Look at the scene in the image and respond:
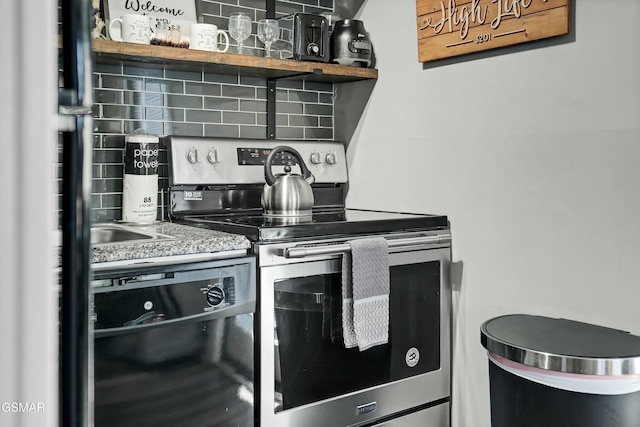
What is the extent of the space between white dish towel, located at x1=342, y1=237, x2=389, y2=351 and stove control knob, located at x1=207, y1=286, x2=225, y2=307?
16.1 inches

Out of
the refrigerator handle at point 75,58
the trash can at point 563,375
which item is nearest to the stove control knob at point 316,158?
the trash can at point 563,375

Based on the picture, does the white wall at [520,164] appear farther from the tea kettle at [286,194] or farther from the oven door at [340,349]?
the tea kettle at [286,194]

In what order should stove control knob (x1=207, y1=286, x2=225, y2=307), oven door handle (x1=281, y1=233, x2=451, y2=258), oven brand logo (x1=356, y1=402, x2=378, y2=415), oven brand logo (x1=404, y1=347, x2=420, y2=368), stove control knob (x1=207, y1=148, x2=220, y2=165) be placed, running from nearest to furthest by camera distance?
stove control knob (x1=207, y1=286, x2=225, y2=307) → oven door handle (x1=281, y1=233, x2=451, y2=258) → oven brand logo (x1=356, y1=402, x2=378, y2=415) → oven brand logo (x1=404, y1=347, x2=420, y2=368) → stove control knob (x1=207, y1=148, x2=220, y2=165)

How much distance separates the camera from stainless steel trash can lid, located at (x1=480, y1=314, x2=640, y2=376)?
1445mm

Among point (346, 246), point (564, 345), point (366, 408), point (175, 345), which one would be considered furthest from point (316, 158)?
point (564, 345)

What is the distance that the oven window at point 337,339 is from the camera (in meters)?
1.86

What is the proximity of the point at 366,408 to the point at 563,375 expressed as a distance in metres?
0.76

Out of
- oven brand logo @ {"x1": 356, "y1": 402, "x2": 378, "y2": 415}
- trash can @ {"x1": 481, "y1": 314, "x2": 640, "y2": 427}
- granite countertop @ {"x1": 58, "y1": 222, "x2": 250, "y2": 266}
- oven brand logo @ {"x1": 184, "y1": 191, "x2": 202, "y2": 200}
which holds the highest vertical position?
oven brand logo @ {"x1": 184, "y1": 191, "x2": 202, "y2": 200}

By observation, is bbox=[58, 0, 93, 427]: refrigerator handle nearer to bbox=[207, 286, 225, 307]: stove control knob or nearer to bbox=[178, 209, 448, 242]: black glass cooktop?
bbox=[207, 286, 225, 307]: stove control knob

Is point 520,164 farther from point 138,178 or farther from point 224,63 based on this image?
point 138,178

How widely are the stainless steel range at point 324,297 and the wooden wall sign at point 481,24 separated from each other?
62 cm

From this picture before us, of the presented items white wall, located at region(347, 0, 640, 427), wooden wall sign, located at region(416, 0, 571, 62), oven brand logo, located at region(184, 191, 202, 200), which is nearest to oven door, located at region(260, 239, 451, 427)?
white wall, located at region(347, 0, 640, 427)

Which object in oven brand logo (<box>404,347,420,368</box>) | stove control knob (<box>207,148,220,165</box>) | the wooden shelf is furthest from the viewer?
stove control knob (<box>207,148,220,165</box>)

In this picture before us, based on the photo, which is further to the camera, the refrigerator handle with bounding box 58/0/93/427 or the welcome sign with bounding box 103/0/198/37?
the welcome sign with bounding box 103/0/198/37
